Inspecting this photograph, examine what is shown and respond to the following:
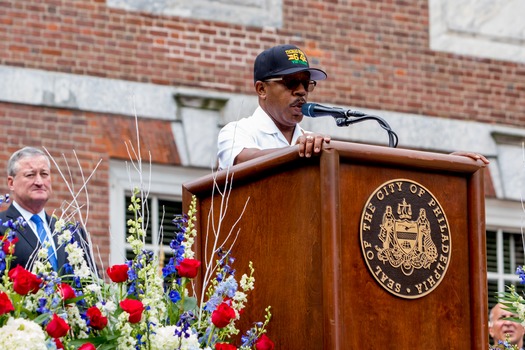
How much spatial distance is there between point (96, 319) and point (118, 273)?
246 mm

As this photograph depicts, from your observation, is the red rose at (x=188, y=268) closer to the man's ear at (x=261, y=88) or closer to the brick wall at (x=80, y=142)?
the man's ear at (x=261, y=88)

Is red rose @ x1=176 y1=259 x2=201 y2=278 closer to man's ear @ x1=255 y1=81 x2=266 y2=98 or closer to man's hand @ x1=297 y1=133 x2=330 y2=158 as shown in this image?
man's hand @ x1=297 y1=133 x2=330 y2=158

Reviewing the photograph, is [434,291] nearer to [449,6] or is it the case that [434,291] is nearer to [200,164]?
[200,164]

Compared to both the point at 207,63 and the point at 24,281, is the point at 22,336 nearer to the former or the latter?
the point at 24,281

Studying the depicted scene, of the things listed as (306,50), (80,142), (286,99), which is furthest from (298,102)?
(306,50)

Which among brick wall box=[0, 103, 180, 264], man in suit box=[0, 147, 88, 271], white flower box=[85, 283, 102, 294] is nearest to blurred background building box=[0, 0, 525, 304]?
brick wall box=[0, 103, 180, 264]

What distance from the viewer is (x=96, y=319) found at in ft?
15.9

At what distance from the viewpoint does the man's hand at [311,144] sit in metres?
4.98

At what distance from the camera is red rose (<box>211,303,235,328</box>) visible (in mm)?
4891

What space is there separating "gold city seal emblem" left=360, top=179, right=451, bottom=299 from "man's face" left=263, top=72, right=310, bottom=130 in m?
0.98

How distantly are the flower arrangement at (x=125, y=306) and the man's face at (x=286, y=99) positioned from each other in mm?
965

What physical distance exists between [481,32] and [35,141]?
4.57m

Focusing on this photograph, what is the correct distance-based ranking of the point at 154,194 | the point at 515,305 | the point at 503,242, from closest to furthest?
the point at 515,305, the point at 154,194, the point at 503,242

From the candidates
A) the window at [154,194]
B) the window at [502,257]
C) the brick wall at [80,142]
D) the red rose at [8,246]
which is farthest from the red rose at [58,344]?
the window at [502,257]
